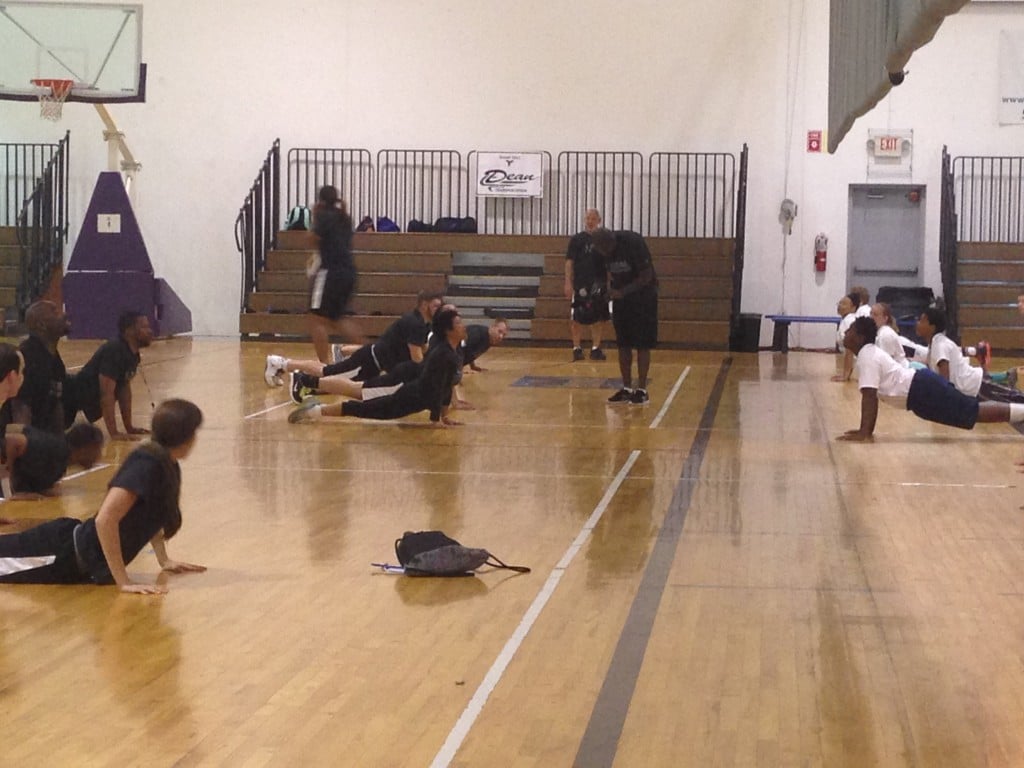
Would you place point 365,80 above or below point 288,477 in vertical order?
above

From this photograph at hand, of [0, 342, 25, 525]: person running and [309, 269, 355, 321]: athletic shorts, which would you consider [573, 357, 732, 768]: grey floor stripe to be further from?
[309, 269, 355, 321]: athletic shorts

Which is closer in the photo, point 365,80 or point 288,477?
point 288,477

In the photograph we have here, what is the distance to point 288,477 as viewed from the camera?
8.14 m

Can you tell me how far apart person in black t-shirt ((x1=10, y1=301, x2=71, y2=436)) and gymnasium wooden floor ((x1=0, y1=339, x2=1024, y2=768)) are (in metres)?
0.44

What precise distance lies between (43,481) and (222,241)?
45.7ft

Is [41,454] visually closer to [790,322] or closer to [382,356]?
[382,356]

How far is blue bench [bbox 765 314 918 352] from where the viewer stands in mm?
17812

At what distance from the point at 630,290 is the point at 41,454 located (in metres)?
5.65

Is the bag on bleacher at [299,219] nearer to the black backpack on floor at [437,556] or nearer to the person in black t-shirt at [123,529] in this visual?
the black backpack on floor at [437,556]

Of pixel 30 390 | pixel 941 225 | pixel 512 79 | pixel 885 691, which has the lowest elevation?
pixel 885 691

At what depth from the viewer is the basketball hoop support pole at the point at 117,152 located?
18250 mm

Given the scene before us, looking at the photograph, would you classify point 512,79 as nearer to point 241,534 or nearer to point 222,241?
point 222,241

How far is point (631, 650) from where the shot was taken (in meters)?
4.67

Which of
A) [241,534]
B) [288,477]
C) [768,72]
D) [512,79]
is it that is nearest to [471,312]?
[512,79]
